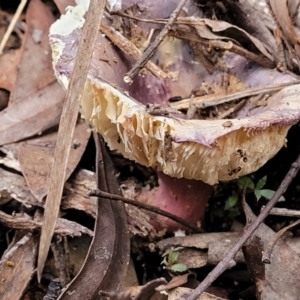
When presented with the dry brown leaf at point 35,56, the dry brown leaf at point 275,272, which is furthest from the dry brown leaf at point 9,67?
the dry brown leaf at point 275,272

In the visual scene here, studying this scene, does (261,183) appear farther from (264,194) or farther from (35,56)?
(35,56)

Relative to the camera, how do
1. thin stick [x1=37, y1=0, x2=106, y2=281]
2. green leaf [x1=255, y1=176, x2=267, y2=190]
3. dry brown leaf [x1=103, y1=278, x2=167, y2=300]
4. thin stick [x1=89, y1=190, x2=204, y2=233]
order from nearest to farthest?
dry brown leaf [x1=103, y1=278, x2=167, y2=300], thin stick [x1=37, y1=0, x2=106, y2=281], thin stick [x1=89, y1=190, x2=204, y2=233], green leaf [x1=255, y1=176, x2=267, y2=190]

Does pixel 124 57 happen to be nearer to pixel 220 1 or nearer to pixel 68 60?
pixel 68 60

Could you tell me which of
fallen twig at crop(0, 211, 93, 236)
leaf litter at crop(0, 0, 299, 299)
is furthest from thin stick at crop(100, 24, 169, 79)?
fallen twig at crop(0, 211, 93, 236)

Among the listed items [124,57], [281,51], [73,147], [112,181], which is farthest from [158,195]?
[281,51]

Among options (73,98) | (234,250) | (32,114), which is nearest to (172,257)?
(234,250)

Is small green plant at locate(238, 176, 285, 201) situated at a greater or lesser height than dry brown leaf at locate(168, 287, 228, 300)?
greater

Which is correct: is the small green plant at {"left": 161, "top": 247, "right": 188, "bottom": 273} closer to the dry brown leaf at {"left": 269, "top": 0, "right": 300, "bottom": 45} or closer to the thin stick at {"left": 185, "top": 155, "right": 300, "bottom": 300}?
the thin stick at {"left": 185, "top": 155, "right": 300, "bottom": 300}
